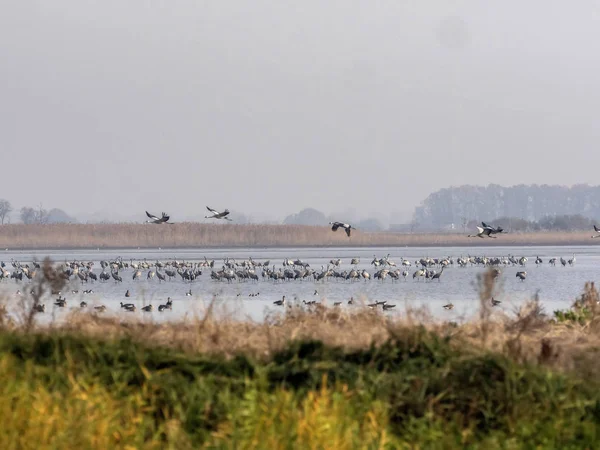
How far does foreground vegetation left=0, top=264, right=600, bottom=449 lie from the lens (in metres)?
7.48

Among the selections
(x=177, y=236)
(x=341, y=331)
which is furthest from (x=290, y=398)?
(x=177, y=236)

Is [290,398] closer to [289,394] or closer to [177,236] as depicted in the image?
[289,394]

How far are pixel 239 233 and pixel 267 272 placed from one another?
45471 millimetres

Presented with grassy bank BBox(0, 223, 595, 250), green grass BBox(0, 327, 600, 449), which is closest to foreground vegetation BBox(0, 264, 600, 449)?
green grass BBox(0, 327, 600, 449)

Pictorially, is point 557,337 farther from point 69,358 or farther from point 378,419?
point 69,358

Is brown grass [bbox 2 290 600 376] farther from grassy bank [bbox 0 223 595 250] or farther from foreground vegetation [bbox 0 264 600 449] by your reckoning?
grassy bank [bbox 0 223 595 250]

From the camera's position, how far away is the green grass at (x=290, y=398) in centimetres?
746

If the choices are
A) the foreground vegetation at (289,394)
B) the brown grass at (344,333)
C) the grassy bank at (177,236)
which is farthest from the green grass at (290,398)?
the grassy bank at (177,236)

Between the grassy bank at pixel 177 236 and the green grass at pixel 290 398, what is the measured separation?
240 feet

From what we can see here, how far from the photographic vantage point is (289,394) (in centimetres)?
787

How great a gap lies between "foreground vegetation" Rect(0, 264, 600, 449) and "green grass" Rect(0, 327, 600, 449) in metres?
0.01

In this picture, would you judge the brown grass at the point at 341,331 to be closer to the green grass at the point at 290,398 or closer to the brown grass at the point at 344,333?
the brown grass at the point at 344,333

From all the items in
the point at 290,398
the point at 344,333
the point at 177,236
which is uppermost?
the point at 177,236

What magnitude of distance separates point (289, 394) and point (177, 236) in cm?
8530
